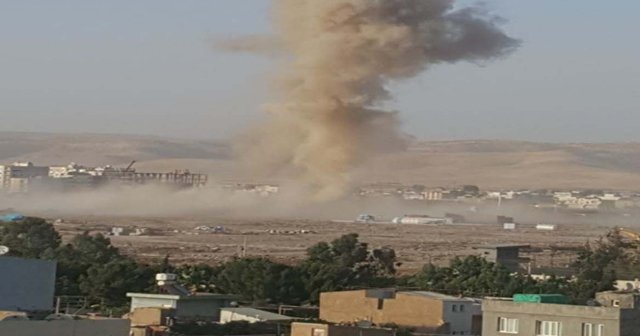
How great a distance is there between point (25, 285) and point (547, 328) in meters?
9.05

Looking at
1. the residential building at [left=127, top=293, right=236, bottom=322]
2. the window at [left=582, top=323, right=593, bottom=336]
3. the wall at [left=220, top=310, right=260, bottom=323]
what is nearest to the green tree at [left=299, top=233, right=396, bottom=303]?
the residential building at [left=127, top=293, right=236, bottom=322]

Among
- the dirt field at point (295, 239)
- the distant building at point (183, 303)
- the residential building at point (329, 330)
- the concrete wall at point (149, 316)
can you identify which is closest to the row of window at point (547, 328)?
the residential building at point (329, 330)

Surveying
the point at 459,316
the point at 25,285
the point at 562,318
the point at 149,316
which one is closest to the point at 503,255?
the point at 459,316

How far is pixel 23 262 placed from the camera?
25484 millimetres

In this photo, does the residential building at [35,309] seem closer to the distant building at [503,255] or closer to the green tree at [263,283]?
the green tree at [263,283]

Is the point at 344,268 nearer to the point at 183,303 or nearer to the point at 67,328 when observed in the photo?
the point at 183,303

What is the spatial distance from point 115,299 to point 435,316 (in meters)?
9.26

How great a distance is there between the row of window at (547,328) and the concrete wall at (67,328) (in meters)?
7.26

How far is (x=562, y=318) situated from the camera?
86.5 ft

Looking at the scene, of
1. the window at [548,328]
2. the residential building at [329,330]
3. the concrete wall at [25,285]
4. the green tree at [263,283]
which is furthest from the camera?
the green tree at [263,283]

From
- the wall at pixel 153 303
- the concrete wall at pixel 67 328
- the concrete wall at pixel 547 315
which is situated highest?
the concrete wall at pixel 547 315

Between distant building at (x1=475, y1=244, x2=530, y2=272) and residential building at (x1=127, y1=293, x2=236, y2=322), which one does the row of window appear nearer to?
residential building at (x1=127, y1=293, x2=236, y2=322)

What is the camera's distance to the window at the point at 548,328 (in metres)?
26.5

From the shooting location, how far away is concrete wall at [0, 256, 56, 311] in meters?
25.0
